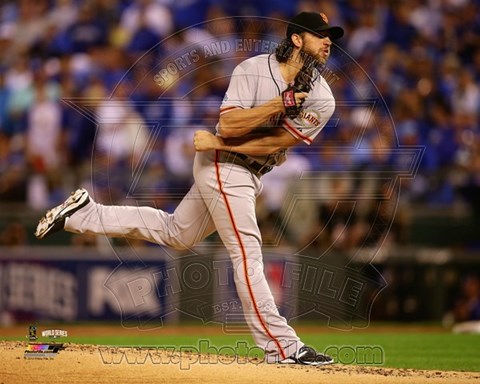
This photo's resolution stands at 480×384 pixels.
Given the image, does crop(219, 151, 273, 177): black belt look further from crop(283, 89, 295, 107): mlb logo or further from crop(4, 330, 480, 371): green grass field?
crop(4, 330, 480, 371): green grass field

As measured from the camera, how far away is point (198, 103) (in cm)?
1246

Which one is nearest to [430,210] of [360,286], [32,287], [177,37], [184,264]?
[360,286]

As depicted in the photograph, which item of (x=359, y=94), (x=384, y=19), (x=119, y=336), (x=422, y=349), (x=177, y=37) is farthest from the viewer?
(x=384, y=19)

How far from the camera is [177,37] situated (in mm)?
13703

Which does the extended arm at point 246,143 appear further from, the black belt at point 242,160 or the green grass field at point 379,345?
the green grass field at point 379,345

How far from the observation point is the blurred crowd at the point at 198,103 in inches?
485

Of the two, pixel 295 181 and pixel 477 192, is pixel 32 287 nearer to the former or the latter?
pixel 295 181

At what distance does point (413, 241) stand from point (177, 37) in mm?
4163

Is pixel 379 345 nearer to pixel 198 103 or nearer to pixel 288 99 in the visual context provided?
pixel 288 99

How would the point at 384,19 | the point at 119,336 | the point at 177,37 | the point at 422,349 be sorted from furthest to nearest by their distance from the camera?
the point at 384,19, the point at 177,37, the point at 119,336, the point at 422,349

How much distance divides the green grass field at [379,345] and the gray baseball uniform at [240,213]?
3.61 ft

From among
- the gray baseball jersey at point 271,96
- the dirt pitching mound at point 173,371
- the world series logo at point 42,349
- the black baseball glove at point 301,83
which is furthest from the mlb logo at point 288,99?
the world series logo at point 42,349

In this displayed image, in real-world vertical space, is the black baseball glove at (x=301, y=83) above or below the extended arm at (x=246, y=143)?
above

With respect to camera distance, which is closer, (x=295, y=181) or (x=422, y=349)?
(x=422, y=349)
